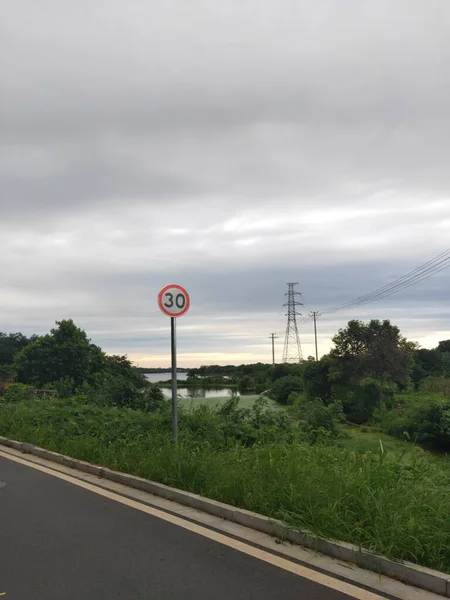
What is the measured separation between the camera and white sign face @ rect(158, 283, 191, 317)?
802 cm

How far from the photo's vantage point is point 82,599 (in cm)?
394

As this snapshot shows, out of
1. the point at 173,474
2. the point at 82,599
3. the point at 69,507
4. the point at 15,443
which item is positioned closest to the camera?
the point at 82,599

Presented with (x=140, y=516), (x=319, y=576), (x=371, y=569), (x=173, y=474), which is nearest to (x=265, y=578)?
(x=319, y=576)

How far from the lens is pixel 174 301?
8.21 m

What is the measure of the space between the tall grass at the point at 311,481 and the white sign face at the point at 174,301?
2.00m

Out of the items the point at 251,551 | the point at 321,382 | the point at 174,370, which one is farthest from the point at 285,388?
the point at 251,551

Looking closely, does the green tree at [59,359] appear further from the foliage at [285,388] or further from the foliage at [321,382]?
the foliage at [321,382]

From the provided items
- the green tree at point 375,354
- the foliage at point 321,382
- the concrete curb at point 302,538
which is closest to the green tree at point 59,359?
the foliage at point 321,382

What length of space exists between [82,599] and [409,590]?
245cm

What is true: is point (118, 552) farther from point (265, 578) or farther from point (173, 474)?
point (173, 474)

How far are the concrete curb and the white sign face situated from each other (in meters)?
2.44

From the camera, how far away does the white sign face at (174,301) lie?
8.02 meters

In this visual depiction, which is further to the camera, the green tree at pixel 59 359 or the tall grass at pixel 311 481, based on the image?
the green tree at pixel 59 359

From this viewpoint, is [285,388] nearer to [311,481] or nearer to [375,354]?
[375,354]
